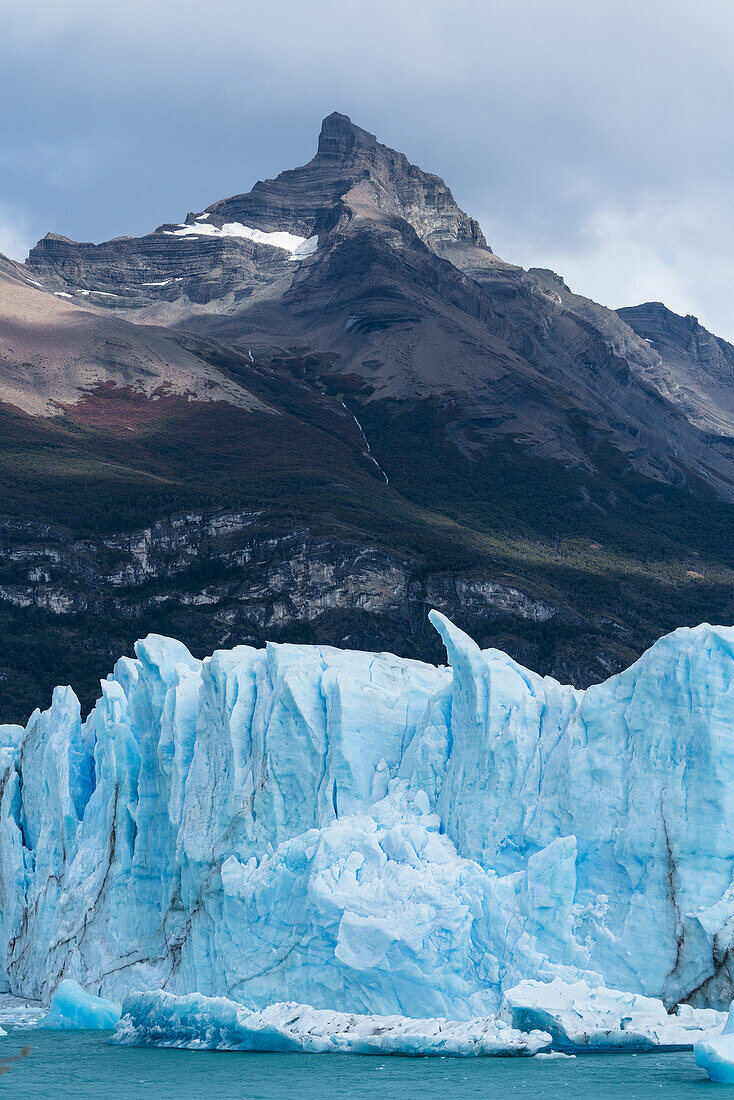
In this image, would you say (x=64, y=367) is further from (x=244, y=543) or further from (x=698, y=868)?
(x=698, y=868)

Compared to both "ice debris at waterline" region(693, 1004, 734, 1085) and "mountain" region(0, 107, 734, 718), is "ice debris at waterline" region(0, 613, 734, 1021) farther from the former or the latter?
"mountain" region(0, 107, 734, 718)

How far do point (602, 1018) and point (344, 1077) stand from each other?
4.83 m

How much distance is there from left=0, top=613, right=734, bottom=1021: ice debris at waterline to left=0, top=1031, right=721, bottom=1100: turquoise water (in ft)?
5.47

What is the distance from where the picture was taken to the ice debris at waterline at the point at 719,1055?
2167 cm

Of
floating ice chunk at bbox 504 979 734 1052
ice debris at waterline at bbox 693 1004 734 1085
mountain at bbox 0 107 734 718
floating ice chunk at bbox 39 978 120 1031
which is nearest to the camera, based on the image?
ice debris at waterline at bbox 693 1004 734 1085

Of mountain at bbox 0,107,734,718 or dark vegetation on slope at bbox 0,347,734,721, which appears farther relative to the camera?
mountain at bbox 0,107,734,718

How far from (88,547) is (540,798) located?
9224 centimetres

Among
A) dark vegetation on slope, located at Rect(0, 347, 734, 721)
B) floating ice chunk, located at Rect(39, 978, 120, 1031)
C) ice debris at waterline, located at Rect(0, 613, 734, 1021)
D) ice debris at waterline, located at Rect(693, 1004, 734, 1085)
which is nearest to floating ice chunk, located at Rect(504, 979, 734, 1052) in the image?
ice debris at waterline, located at Rect(0, 613, 734, 1021)

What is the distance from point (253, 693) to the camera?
32.4m

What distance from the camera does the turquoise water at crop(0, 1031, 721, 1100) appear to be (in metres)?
22.6

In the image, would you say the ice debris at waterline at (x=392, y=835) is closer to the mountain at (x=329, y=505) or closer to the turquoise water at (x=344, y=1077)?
the turquoise water at (x=344, y=1077)

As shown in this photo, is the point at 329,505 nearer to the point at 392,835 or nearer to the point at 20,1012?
the point at 20,1012

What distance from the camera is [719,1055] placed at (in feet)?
70.9

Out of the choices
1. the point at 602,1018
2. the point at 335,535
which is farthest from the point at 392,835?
the point at 335,535
